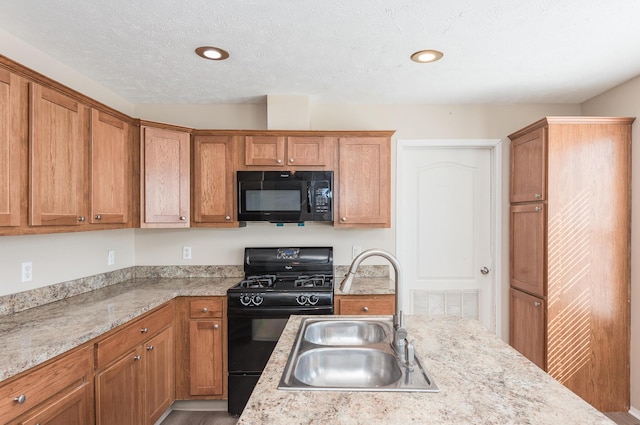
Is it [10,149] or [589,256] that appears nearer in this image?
[10,149]

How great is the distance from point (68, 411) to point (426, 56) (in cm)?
268

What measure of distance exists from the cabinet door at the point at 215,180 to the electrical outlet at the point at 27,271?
3.49 ft

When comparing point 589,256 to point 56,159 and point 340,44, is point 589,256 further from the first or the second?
point 56,159

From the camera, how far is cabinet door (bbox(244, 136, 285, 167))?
2814mm

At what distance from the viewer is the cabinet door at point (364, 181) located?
2822 millimetres

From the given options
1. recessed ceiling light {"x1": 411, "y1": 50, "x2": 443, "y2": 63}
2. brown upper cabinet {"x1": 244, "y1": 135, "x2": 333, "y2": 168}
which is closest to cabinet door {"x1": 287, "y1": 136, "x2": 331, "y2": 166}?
brown upper cabinet {"x1": 244, "y1": 135, "x2": 333, "y2": 168}

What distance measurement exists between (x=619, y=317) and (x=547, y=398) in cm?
220

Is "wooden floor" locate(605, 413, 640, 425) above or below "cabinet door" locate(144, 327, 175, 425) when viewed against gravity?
below

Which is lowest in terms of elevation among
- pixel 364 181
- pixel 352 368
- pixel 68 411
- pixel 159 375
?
pixel 159 375

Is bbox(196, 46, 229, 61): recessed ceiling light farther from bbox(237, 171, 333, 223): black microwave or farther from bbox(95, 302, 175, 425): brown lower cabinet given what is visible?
bbox(95, 302, 175, 425): brown lower cabinet

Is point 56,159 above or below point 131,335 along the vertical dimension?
above

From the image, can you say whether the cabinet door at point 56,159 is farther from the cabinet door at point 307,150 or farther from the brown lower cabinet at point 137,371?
the cabinet door at point 307,150

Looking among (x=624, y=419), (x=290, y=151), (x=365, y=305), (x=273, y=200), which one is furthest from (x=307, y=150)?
(x=624, y=419)

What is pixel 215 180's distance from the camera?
2809 mm
